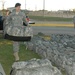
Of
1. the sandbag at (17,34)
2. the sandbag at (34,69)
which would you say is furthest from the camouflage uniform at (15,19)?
the sandbag at (34,69)

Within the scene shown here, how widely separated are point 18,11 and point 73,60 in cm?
236

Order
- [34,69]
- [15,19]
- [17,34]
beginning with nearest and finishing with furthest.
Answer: [34,69] → [17,34] → [15,19]

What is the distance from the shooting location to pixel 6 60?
10102 mm

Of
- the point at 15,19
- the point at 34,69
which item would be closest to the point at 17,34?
the point at 15,19

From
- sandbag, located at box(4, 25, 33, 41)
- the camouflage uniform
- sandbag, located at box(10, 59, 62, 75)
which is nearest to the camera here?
sandbag, located at box(10, 59, 62, 75)

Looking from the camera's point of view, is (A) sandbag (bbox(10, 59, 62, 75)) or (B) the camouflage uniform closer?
(A) sandbag (bbox(10, 59, 62, 75))

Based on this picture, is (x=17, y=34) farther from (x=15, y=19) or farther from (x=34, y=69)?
(x=34, y=69)

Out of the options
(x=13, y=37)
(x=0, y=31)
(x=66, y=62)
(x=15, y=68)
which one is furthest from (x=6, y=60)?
(x=0, y=31)

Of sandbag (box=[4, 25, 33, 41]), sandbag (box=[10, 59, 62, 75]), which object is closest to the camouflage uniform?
sandbag (box=[4, 25, 33, 41])

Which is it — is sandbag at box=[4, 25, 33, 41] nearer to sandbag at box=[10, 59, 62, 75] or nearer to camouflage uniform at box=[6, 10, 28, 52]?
camouflage uniform at box=[6, 10, 28, 52]

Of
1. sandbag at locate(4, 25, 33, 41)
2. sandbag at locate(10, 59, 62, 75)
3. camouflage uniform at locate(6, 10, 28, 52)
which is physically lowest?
sandbag at locate(10, 59, 62, 75)

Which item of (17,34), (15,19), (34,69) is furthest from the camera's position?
(15,19)

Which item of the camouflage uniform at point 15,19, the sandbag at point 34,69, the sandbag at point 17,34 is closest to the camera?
the sandbag at point 34,69

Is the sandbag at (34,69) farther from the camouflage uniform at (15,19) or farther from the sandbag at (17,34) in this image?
the camouflage uniform at (15,19)
